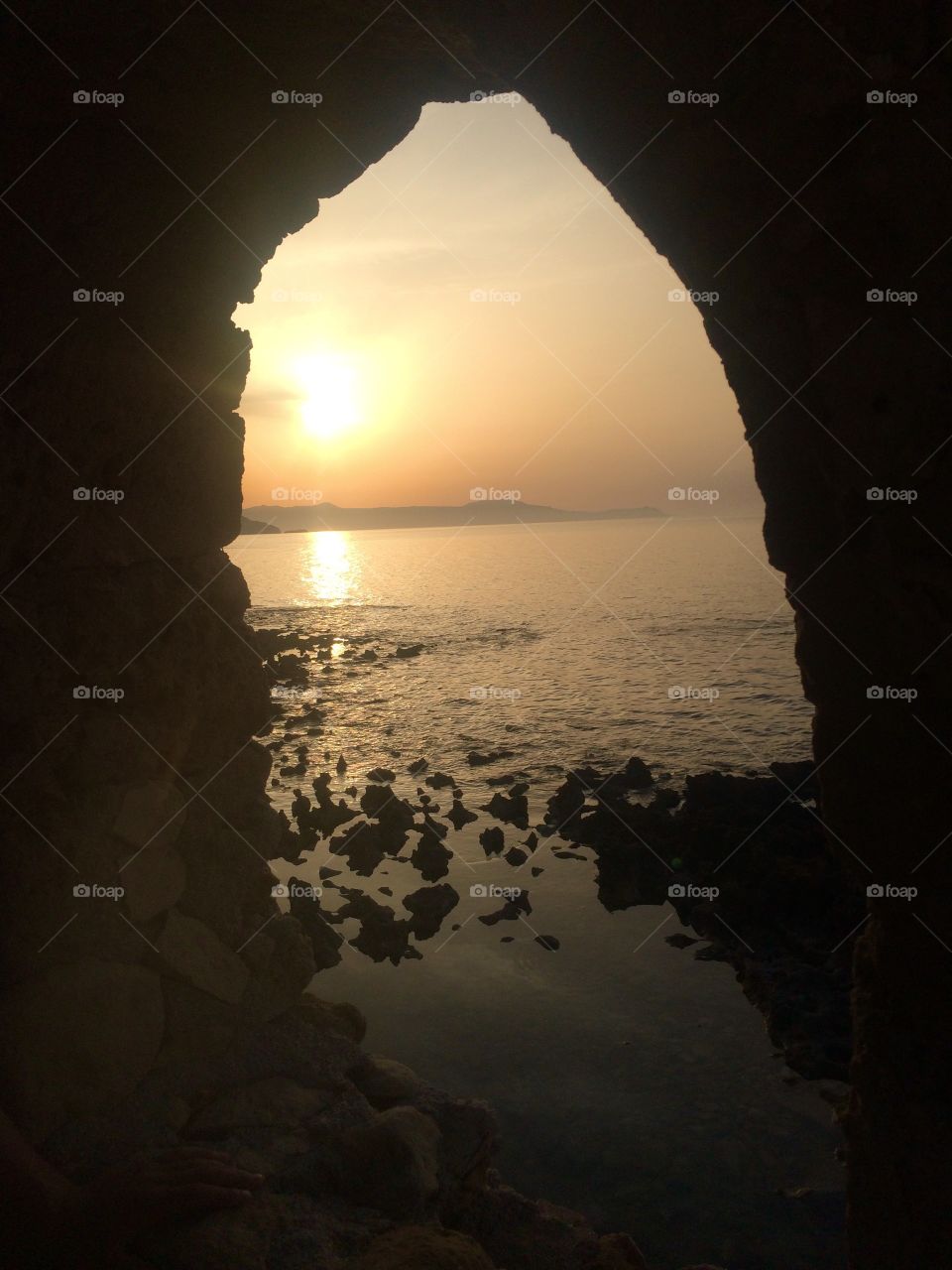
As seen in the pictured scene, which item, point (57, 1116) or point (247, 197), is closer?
point (57, 1116)

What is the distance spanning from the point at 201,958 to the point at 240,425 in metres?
4.33

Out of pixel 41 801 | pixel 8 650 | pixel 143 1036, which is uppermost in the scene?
pixel 8 650

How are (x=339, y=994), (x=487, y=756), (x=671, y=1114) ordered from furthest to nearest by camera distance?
1. (x=487, y=756)
2. (x=339, y=994)
3. (x=671, y=1114)

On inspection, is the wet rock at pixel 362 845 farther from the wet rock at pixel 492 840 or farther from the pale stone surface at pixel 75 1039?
the pale stone surface at pixel 75 1039

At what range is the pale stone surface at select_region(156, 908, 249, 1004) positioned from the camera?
6.18 meters

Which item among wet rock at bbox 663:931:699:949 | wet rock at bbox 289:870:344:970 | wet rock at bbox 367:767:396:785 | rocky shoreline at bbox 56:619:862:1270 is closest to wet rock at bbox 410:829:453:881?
rocky shoreline at bbox 56:619:862:1270

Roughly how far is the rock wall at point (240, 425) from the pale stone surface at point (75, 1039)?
0.8 inches

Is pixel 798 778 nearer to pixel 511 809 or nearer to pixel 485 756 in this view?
pixel 511 809

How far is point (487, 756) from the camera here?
1877 cm

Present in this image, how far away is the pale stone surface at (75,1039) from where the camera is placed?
524 centimetres

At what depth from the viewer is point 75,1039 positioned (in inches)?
217

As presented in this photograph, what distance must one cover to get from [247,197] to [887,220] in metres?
4.88

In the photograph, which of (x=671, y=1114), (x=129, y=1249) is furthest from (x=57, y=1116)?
(x=671, y=1114)

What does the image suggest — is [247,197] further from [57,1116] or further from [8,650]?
[57,1116]
